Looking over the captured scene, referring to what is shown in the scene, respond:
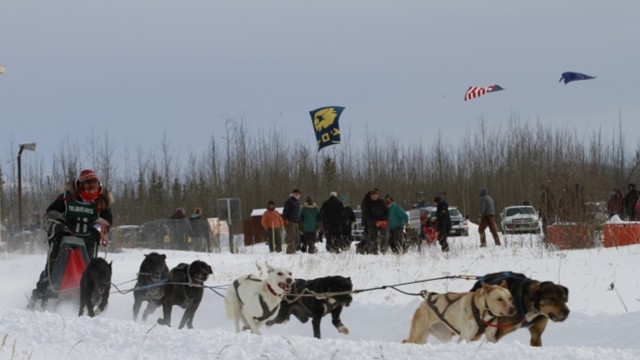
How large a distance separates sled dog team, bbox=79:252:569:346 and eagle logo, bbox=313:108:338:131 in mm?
15692

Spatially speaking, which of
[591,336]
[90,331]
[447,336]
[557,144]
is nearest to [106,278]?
[90,331]

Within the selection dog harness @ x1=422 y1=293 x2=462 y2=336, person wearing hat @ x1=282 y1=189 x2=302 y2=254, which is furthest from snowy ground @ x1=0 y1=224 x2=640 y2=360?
person wearing hat @ x1=282 y1=189 x2=302 y2=254

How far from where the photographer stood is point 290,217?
19.2 meters

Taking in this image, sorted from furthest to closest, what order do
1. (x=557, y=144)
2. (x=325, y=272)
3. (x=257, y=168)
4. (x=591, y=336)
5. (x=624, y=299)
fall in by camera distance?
(x=257, y=168)
(x=557, y=144)
(x=325, y=272)
(x=624, y=299)
(x=591, y=336)

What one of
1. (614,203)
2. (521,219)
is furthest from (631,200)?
(521,219)

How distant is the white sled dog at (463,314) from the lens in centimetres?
591

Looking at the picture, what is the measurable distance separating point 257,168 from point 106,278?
126ft

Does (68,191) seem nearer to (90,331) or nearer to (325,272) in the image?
(90,331)

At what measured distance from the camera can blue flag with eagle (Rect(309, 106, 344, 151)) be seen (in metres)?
24.6

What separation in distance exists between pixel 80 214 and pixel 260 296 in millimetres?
2219

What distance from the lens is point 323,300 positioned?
26.2 ft

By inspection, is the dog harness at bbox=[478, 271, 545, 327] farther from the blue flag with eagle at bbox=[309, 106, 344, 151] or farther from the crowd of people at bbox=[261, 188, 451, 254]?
the blue flag with eagle at bbox=[309, 106, 344, 151]

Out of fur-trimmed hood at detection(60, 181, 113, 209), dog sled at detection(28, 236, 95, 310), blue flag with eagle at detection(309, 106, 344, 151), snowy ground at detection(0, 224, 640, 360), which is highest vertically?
blue flag with eagle at detection(309, 106, 344, 151)

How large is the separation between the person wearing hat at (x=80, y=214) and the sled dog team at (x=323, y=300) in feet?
2.10
